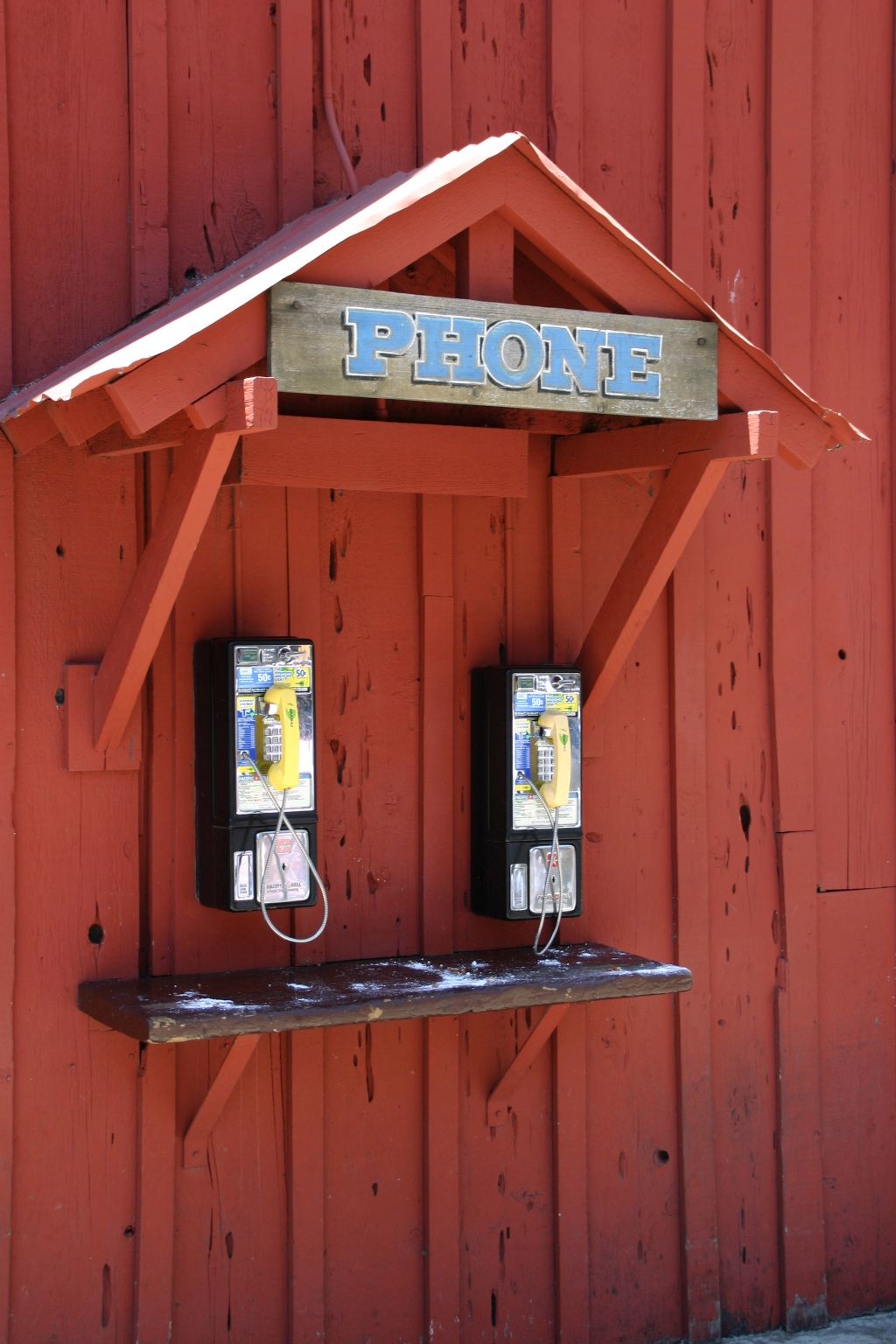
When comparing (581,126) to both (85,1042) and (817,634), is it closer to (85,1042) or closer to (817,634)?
(817,634)

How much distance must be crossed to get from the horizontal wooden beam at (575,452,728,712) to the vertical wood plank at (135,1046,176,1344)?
1.65 metres

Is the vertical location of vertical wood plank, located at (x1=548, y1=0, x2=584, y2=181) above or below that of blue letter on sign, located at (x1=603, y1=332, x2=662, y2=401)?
above

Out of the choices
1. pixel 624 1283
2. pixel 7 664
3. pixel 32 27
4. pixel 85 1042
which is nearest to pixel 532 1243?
pixel 624 1283

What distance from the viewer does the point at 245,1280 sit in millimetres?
4531

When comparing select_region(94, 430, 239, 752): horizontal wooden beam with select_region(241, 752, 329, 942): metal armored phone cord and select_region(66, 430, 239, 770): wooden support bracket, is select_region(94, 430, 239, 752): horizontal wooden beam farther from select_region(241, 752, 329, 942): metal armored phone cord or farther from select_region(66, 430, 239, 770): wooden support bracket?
select_region(241, 752, 329, 942): metal armored phone cord

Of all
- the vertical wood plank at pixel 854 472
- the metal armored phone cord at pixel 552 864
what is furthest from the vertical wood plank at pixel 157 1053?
the vertical wood plank at pixel 854 472

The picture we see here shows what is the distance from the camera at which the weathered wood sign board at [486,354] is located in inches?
148

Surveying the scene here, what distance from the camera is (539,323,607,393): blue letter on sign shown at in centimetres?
399

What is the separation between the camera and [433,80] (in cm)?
484

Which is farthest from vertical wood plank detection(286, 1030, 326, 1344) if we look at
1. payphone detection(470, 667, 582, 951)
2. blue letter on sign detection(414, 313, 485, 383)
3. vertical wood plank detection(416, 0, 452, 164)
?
vertical wood plank detection(416, 0, 452, 164)

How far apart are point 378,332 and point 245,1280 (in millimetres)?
2620

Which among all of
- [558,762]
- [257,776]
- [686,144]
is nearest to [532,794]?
[558,762]

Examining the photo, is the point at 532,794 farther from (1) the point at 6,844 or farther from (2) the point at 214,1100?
(1) the point at 6,844

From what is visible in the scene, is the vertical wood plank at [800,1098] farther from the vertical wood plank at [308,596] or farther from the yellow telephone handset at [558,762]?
the vertical wood plank at [308,596]
